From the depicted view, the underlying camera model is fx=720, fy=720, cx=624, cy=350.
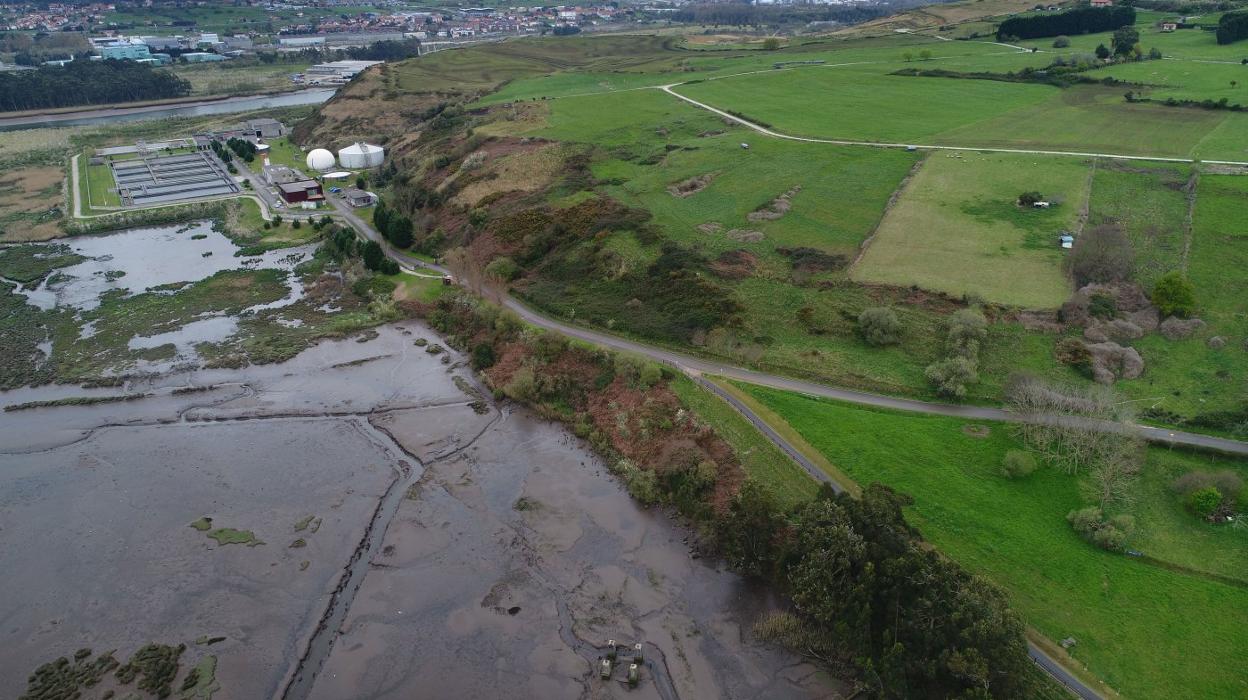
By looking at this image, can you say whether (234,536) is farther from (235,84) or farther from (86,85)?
(235,84)

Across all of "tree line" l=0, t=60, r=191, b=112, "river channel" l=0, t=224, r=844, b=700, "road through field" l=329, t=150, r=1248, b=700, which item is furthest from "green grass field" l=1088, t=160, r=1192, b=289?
"tree line" l=0, t=60, r=191, b=112

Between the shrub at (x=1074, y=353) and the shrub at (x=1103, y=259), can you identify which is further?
the shrub at (x=1103, y=259)

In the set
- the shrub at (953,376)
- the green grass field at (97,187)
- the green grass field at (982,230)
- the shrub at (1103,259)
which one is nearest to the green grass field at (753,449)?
the shrub at (953,376)

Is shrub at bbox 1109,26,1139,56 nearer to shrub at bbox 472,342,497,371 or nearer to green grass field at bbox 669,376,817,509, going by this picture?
green grass field at bbox 669,376,817,509

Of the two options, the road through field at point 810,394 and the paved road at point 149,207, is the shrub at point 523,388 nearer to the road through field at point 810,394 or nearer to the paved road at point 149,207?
the road through field at point 810,394

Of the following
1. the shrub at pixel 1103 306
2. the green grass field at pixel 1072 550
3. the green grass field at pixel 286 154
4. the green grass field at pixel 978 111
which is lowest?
the green grass field at pixel 1072 550

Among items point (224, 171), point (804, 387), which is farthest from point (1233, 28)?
point (224, 171)

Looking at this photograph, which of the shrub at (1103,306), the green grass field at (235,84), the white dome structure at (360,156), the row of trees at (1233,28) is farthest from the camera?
the green grass field at (235,84)
